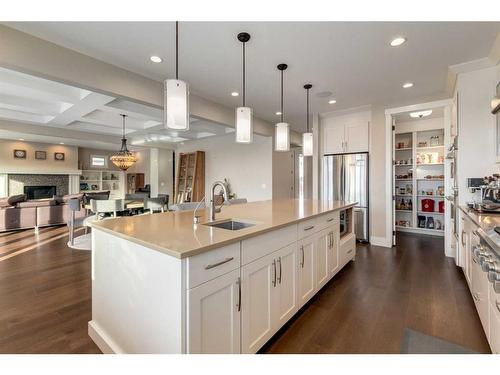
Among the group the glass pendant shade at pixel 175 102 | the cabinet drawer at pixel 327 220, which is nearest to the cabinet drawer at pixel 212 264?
the glass pendant shade at pixel 175 102

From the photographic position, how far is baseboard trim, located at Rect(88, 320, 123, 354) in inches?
61.5

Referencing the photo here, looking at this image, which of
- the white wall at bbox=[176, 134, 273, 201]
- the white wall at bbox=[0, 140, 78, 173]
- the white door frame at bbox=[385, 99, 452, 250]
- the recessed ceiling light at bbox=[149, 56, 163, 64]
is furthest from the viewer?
the white wall at bbox=[0, 140, 78, 173]

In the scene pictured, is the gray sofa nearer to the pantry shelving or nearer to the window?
the window

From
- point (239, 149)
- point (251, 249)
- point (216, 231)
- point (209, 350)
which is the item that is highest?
point (239, 149)

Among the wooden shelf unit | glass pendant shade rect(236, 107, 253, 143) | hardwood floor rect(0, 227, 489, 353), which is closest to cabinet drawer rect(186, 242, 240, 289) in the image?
hardwood floor rect(0, 227, 489, 353)

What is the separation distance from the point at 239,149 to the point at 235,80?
324 cm

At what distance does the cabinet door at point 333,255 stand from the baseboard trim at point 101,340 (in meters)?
2.01

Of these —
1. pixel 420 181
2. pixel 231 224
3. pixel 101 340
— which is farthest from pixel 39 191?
pixel 420 181

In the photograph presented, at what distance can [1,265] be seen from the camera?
3.22m

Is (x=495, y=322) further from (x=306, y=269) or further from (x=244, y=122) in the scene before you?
(x=244, y=122)

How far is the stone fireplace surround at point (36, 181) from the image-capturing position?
7.57 m

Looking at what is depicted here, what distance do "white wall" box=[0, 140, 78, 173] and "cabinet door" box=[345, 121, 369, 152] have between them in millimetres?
9069
